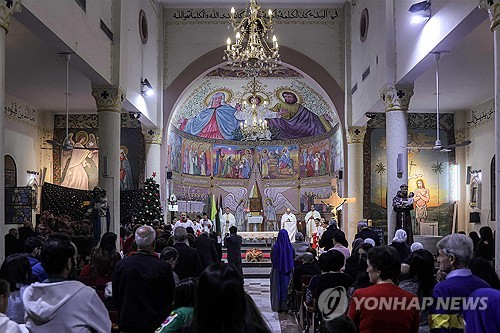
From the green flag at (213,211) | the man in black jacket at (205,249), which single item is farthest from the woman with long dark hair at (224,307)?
the green flag at (213,211)

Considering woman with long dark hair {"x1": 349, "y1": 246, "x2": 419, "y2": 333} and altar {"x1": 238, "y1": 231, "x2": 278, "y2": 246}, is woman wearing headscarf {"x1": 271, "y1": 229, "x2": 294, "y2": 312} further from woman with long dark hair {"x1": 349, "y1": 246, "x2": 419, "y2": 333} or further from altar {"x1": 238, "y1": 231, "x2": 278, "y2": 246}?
altar {"x1": 238, "y1": 231, "x2": 278, "y2": 246}

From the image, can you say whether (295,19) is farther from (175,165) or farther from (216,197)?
(216,197)

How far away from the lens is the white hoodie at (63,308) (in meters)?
3.49

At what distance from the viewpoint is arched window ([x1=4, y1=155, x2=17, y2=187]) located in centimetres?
1847

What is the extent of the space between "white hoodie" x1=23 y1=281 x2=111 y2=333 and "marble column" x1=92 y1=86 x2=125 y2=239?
36.1ft

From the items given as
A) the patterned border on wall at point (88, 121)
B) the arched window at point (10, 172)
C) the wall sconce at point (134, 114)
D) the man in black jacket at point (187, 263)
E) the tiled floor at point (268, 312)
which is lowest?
the tiled floor at point (268, 312)

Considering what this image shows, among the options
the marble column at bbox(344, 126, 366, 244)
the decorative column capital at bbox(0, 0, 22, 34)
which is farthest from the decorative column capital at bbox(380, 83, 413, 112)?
the decorative column capital at bbox(0, 0, 22, 34)

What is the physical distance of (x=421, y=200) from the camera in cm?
2297

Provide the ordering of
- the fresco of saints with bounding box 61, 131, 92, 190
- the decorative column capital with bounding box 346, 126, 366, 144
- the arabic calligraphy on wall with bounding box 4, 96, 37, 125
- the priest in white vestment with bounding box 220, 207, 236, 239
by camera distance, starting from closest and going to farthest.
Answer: the arabic calligraphy on wall with bounding box 4, 96, 37, 125 < the decorative column capital with bounding box 346, 126, 366, 144 < the fresco of saints with bounding box 61, 131, 92, 190 < the priest in white vestment with bounding box 220, 207, 236, 239

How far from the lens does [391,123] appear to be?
1470cm

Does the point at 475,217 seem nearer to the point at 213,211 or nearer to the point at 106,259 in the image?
the point at 213,211

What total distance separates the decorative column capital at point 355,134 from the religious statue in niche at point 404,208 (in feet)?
27.2

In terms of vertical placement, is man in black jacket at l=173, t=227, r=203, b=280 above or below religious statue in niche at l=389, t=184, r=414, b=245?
below

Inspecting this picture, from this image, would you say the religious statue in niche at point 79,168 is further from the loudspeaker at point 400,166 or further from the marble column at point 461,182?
the marble column at point 461,182
